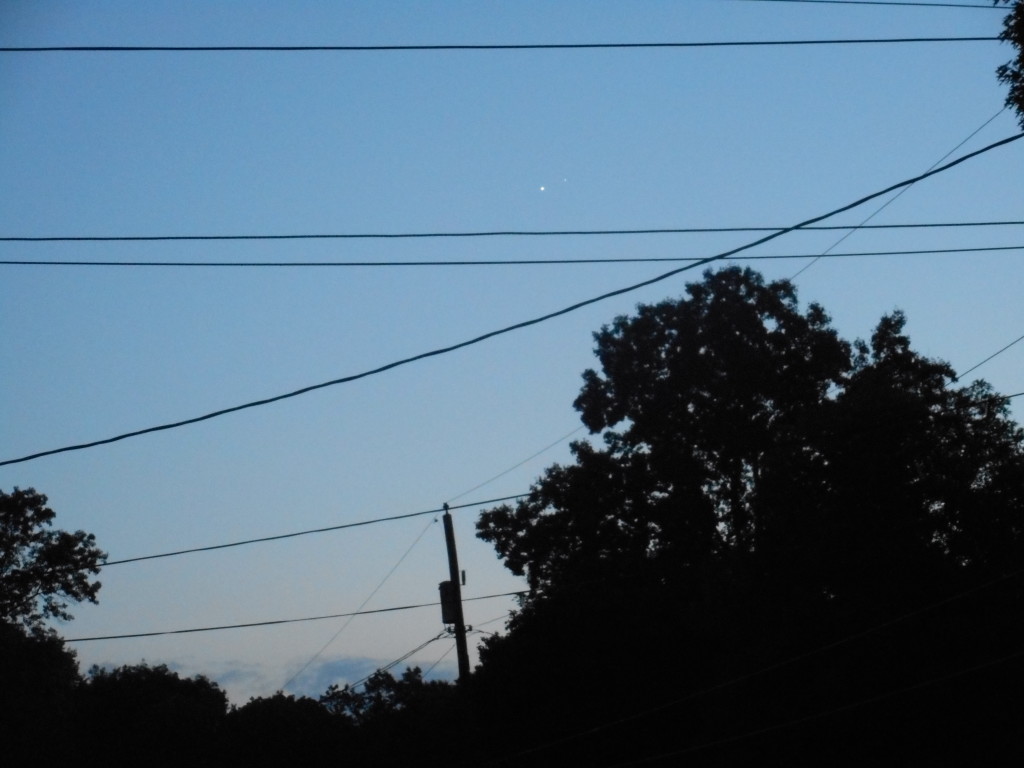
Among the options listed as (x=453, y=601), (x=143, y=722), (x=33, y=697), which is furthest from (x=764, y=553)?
(x=143, y=722)

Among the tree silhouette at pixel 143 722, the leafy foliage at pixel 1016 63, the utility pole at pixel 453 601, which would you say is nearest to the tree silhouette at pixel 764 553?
the utility pole at pixel 453 601

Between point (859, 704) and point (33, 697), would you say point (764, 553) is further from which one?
point (33, 697)

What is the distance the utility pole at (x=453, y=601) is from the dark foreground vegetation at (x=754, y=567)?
172 cm

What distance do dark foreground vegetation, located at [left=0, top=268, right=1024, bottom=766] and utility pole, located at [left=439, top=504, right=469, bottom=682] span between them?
1.72m

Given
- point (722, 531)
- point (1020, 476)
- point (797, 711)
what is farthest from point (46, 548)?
point (1020, 476)

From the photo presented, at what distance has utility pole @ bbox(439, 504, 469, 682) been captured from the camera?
21.4 m

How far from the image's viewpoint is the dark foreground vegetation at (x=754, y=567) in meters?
25.2

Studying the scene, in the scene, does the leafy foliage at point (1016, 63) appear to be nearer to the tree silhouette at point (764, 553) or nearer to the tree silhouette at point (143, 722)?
the tree silhouette at point (764, 553)

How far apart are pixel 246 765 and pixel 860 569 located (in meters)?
28.1

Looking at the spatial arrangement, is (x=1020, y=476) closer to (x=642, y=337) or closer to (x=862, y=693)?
(x=862, y=693)

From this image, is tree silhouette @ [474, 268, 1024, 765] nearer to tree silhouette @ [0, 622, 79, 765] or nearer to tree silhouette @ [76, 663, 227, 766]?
tree silhouette @ [0, 622, 79, 765]

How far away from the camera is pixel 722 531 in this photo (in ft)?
101

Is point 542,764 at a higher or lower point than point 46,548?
lower

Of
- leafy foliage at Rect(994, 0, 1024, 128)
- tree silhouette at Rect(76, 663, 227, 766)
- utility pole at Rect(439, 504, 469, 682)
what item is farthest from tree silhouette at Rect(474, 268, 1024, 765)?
tree silhouette at Rect(76, 663, 227, 766)
